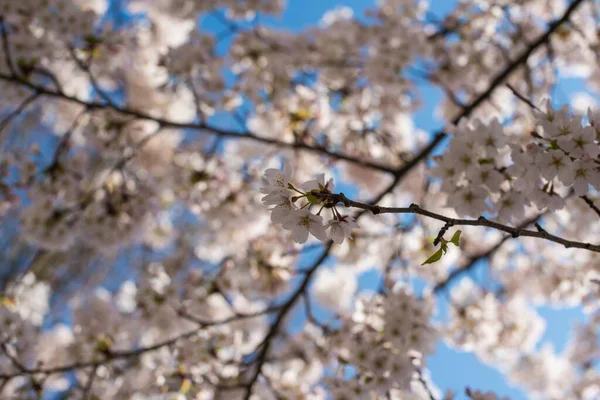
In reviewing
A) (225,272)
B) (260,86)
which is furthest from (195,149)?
(225,272)

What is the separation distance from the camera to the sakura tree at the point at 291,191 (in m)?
1.73

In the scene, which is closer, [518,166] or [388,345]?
[518,166]

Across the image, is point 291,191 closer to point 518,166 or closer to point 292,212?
point 292,212

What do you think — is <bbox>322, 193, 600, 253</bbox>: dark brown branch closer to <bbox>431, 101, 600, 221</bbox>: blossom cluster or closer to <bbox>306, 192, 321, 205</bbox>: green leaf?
<bbox>306, 192, 321, 205</bbox>: green leaf

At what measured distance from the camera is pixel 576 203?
304 cm

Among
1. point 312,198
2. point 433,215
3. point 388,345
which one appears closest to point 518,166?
point 433,215

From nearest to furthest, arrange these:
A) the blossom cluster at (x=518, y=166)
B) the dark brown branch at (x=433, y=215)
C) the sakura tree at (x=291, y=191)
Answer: the dark brown branch at (x=433, y=215)
the blossom cluster at (x=518, y=166)
the sakura tree at (x=291, y=191)

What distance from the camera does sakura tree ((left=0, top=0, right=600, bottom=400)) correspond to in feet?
5.67

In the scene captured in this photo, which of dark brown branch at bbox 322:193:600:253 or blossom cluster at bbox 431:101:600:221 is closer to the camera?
dark brown branch at bbox 322:193:600:253

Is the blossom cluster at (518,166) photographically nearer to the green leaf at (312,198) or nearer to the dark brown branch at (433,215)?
the dark brown branch at (433,215)

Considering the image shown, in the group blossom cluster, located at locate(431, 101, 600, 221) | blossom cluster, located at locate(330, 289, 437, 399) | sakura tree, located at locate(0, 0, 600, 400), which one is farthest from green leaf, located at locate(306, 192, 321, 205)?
blossom cluster, located at locate(330, 289, 437, 399)

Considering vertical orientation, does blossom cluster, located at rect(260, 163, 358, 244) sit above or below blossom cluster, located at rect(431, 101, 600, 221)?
below

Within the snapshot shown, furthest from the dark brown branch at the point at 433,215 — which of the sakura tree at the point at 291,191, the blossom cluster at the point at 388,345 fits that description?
the blossom cluster at the point at 388,345

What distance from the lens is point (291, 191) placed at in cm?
119
